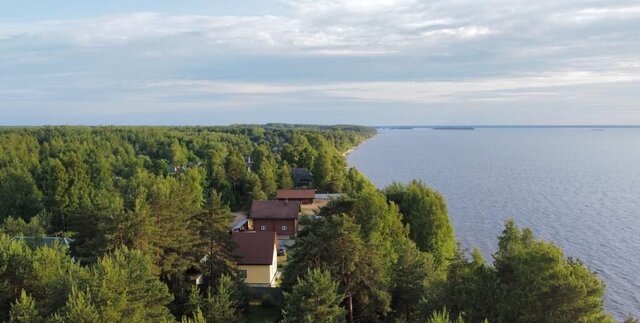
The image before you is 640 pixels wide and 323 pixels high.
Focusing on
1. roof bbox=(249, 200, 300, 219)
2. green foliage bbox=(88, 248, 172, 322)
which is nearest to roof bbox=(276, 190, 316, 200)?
roof bbox=(249, 200, 300, 219)

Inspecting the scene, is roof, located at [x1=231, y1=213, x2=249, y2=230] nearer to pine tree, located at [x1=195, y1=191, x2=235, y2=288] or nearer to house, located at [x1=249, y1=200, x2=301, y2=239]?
house, located at [x1=249, y1=200, x2=301, y2=239]

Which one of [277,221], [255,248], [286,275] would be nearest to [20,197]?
[277,221]

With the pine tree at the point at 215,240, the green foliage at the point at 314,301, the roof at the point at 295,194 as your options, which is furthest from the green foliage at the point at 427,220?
the green foliage at the point at 314,301

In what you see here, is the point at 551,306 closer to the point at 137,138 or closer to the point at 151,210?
the point at 151,210

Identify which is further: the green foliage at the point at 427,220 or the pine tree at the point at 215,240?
the green foliage at the point at 427,220

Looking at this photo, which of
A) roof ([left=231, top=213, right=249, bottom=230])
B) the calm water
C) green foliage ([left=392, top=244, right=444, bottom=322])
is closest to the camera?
green foliage ([left=392, top=244, right=444, bottom=322])

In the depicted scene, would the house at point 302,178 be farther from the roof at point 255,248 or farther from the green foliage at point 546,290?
the green foliage at point 546,290
